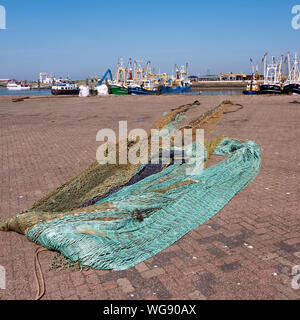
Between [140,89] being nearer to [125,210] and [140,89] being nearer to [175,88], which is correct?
[175,88]

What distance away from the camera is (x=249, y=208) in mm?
4340

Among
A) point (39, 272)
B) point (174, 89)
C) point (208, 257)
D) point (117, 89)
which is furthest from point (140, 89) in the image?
point (39, 272)

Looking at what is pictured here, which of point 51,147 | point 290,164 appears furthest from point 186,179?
point 51,147

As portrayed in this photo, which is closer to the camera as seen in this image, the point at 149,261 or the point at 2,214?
the point at 149,261

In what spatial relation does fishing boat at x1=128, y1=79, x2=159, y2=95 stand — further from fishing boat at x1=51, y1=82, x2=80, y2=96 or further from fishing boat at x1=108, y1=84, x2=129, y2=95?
fishing boat at x1=51, y1=82, x2=80, y2=96

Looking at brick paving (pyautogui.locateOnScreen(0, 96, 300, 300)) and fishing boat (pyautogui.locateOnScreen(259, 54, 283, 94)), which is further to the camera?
fishing boat (pyautogui.locateOnScreen(259, 54, 283, 94))

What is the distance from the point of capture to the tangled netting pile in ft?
10.2

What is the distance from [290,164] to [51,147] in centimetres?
673

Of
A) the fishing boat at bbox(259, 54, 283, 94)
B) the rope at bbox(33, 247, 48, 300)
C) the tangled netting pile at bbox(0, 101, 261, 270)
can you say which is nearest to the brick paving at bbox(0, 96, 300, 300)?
the rope at bbox(33, 247, 48, 300)

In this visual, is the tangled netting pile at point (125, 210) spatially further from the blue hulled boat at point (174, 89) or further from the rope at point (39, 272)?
the blue hulled boat at point (174, 89)

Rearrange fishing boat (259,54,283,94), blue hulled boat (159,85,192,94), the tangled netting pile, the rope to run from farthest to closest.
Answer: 1. blue hulled boat (159,85,192,94)
2. fishing boat (259,54,283,94)
3. the tangled netting pile
4. the rope

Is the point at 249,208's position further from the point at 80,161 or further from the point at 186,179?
the point at 80,161

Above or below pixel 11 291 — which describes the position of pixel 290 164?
above

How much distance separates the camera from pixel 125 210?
3508 millimetres
